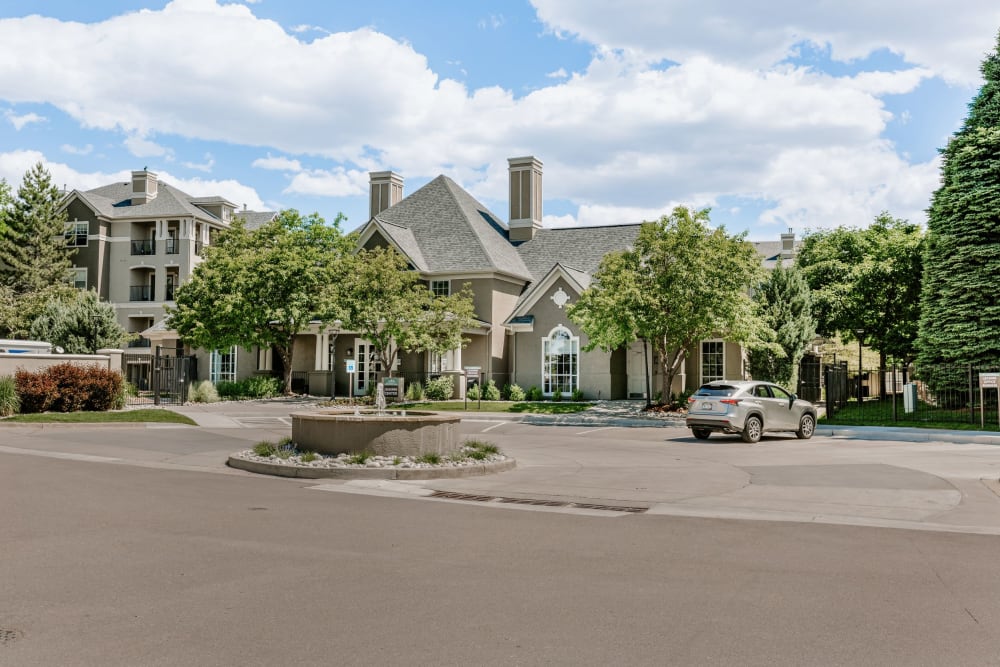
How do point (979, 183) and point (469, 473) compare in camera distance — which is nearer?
point (469, 473)

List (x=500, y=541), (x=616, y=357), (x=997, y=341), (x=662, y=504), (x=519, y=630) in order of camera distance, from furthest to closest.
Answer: (x=616, y=357) → (x=997, y=341) → (x=662, y=504) → (x=500, y=541) → (x=519, y=630)

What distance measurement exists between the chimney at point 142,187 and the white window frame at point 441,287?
1152 inches

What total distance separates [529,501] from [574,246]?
3443 cm

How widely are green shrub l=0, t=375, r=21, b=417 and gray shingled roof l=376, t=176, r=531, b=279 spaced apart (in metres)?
20.0

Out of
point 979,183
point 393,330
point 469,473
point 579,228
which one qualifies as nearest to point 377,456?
point 469,473

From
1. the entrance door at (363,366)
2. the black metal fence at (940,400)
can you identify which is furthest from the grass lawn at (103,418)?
the black metal fence at (940,400)

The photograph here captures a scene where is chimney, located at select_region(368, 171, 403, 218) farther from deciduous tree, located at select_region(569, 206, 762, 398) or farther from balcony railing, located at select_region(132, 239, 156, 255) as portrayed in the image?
deciduous tree, located at select_region(569, 206, 762, 398)

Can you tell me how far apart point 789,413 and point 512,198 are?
1088 inches

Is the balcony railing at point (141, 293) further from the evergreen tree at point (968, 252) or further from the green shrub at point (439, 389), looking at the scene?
the evergreen tree at point (968, 252)

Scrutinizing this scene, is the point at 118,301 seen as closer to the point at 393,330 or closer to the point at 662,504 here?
the point at 393,330

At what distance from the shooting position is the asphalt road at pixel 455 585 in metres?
5.05

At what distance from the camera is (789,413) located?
2259 centimetres

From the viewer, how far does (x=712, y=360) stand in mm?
37938

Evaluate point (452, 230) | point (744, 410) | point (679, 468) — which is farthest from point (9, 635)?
point (452, 230)
